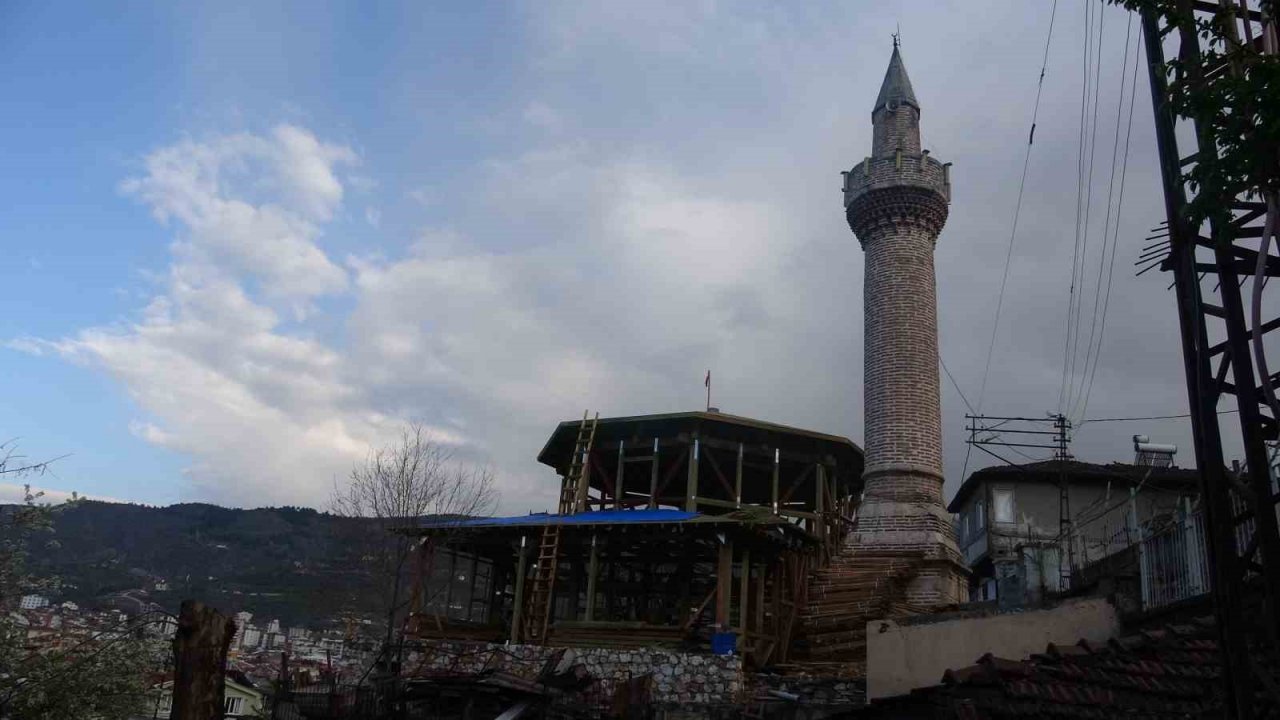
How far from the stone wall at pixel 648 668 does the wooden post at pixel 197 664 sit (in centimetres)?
1055

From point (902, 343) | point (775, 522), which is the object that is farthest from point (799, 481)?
point (775, 522)

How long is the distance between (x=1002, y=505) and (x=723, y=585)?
17.3 meters

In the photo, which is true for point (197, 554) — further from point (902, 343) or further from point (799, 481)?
point (902, 343)

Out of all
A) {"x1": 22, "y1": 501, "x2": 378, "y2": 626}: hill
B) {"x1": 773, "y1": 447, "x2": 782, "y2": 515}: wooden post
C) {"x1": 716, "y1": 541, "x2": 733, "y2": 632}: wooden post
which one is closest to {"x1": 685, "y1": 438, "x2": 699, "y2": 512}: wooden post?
{"x1": 773, "y1": 447, "x2": 782, "y2": 515}: wooden post

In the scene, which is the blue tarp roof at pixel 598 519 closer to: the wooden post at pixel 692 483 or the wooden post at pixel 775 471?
the wooden post at pixel 692 483

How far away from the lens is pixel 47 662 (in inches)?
422

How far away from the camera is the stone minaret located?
71.9 ft

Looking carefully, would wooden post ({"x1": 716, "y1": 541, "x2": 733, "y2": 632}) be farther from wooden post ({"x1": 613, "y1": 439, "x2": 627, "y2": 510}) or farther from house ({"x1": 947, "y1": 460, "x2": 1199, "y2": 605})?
house ({"x1": 947, "y1": 460, "x2": 1199, "y2": 605})

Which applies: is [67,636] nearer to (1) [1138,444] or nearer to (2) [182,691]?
(2) [182,691]

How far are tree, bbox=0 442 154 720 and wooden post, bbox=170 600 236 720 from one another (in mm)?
4864

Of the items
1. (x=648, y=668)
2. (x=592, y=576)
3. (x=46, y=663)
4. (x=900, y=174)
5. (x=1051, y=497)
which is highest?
(x=900, y=174)

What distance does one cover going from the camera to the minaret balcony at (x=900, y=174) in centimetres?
2469

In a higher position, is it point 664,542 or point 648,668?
point 664,542

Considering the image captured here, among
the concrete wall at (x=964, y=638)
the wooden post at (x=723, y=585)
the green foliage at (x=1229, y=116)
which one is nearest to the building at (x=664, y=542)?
the wooden post at (x=723, y=585)
